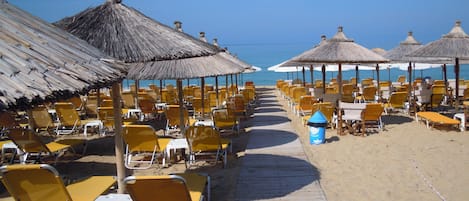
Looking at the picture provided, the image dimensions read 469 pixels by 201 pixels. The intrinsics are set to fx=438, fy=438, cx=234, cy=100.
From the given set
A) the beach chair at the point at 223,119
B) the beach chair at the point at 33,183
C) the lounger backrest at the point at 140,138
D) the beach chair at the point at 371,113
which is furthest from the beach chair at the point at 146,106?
the beach chair at the point at 33,183

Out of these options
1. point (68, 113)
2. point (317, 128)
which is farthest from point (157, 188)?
point (68, 113)

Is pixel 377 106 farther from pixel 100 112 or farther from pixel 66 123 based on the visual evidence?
pixel 66 123

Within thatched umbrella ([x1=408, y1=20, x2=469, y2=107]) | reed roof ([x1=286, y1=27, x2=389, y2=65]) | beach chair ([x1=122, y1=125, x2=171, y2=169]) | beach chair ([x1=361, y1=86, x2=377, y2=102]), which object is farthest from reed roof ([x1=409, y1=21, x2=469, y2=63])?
beach chair ([x1=122, y1=125, x2=171, y2=169])

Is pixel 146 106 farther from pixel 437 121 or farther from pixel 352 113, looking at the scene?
pixel 437 121

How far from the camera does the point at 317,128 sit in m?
7.73

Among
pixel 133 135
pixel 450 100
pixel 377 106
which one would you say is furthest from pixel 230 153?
pixel 450 100

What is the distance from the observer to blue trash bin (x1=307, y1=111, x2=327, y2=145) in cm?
766

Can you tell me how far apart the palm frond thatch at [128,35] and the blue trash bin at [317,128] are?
2.98 meters

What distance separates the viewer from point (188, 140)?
20.1 feet

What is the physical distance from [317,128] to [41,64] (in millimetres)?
5551

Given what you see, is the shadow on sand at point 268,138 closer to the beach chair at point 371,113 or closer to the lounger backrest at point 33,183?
the beach chair at point 371,113

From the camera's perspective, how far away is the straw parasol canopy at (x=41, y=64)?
103 inches

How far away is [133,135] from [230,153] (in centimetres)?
185

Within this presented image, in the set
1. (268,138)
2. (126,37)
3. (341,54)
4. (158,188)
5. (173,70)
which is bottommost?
(268,138)
